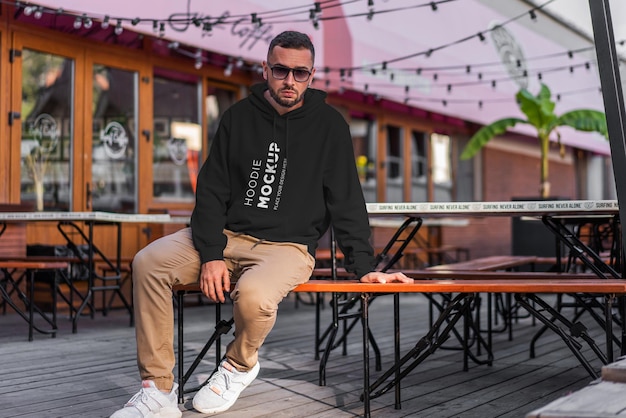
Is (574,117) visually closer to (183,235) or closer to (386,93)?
(386,93)

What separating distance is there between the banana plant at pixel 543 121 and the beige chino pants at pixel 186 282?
10.3 m

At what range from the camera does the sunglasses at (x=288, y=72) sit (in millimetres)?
3615

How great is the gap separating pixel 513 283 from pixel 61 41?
6.34 m

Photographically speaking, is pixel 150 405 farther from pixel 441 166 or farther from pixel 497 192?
pixel 497 192

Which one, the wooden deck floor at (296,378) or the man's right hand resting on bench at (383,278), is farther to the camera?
the wooden deck floor at (296,378)

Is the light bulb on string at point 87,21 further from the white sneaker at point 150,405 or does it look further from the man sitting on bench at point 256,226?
the white sneaker at point 150,405

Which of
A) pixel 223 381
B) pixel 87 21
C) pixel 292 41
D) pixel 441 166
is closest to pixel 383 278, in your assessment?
pixel 223 381

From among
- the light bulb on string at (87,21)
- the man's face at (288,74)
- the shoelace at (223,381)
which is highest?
the light bulb on string at (87,21)

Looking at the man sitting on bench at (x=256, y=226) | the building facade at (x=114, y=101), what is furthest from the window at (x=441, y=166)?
the man sitting on bench at (x=256, y=226)

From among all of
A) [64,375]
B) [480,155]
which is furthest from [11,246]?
[480,155]

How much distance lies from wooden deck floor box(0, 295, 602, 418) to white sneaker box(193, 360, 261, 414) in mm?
114

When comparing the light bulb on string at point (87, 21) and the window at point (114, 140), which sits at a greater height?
the light bulb on string at point (87, 21)

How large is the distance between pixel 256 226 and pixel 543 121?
35.7ft

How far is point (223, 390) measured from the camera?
3.53m
